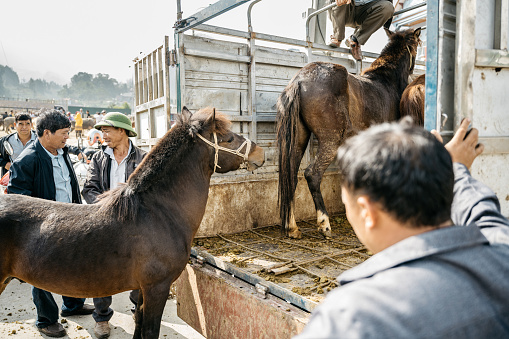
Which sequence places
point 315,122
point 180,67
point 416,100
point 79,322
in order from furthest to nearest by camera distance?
point 416,100, point 315,122, point 79,322, point 180,67

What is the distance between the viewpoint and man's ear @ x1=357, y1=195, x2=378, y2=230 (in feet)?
2.93

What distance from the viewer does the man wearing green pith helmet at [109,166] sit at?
11.7 ft

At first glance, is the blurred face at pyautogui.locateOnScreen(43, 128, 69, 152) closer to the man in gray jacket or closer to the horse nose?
the horse nose

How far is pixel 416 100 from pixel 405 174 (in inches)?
165

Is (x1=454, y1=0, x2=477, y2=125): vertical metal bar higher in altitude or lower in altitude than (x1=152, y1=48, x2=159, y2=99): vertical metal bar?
lower

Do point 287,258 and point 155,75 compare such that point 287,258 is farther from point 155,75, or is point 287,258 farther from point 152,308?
point 155,75

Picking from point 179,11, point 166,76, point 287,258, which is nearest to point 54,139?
point 166,76

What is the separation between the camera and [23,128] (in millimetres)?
5852

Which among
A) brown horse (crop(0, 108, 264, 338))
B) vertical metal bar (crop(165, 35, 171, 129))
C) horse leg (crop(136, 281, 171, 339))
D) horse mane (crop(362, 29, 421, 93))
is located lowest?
horse leg (crop(136, 281, 171, 339))

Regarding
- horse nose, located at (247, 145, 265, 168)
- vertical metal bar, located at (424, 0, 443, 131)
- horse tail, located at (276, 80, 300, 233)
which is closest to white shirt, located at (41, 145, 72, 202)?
horse nose, located at (247, 145, 265, 168)

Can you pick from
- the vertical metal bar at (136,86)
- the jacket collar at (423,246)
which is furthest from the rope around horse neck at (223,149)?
the vertical metal bar at (136,86)

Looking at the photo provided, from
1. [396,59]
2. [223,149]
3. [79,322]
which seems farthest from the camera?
[396,59]

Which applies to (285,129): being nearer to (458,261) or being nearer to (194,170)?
(194,170)

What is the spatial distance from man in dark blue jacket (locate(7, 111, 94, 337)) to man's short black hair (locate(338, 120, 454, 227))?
3.37 metres
